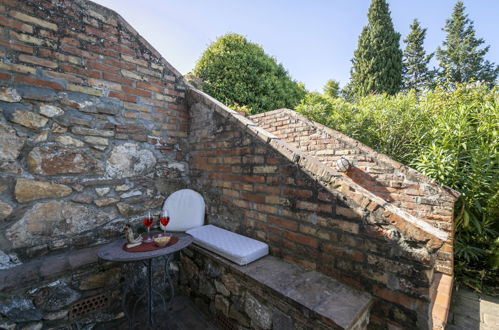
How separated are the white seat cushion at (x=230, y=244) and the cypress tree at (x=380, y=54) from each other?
495 inches

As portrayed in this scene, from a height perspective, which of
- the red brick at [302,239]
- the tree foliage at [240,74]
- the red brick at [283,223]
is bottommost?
the red brick at [302,239]

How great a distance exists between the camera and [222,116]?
2293 millimetres

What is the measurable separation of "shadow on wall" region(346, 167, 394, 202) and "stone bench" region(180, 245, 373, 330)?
1.84 meters

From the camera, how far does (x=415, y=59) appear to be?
1655 cm

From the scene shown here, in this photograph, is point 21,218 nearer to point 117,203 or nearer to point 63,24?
point 117,203

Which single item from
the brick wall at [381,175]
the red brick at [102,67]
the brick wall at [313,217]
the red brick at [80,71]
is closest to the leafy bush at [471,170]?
the brick wall at [381,175]

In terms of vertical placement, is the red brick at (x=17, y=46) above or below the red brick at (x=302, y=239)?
above

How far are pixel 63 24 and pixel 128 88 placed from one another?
0.68 metres

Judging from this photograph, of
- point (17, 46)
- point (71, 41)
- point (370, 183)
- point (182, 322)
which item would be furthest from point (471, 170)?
point (17, 46)

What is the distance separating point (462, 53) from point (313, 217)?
911 inches

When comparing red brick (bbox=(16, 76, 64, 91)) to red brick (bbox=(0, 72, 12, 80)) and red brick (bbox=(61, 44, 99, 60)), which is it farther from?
red brick (bbox=(61, 44, 99, 60))

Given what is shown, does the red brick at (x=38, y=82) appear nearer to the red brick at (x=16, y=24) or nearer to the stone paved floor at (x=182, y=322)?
the red brick at (x=16, y=24)

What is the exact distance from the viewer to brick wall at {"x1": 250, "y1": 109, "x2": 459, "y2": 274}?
7.63ft

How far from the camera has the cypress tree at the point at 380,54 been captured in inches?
461
